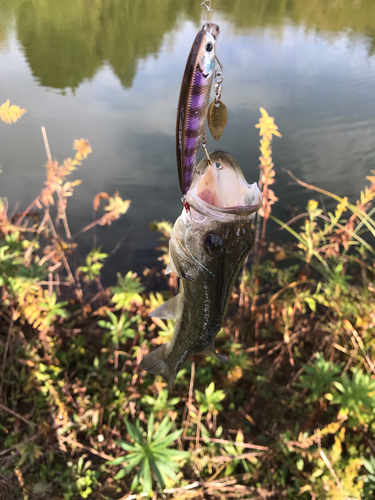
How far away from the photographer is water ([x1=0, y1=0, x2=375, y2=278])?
19.9 ft

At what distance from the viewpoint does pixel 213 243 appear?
4.14 ft

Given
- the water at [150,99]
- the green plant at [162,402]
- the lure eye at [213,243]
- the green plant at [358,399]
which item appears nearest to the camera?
the lure eye at [213,243]

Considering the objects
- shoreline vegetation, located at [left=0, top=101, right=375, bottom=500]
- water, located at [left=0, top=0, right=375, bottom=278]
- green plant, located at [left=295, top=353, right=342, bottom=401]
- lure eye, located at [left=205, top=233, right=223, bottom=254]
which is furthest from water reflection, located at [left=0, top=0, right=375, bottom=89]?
lure eye, located at [left=205, top=233, right=223, bottom=254]

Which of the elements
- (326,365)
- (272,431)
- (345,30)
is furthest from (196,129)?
(345,30)

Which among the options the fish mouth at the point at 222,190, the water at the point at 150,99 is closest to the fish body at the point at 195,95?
the fish mouth at the point at 222,190

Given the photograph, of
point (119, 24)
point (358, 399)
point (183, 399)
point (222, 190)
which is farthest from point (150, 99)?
point (119, 24)

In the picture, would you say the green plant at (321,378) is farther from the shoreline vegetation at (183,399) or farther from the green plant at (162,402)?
the green plant at (162,402)

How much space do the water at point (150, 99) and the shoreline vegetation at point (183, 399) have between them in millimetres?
1939

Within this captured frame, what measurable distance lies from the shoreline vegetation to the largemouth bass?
119cm

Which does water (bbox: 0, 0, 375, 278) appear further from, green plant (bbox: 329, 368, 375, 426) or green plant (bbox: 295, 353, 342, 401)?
green plant (bbox: 329, 368, 375, 426)

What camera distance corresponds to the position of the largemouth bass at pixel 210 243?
1.11 meters

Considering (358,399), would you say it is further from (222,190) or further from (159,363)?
(222,190)

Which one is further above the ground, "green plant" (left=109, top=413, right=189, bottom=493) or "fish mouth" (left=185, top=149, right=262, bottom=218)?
"fish mouth" (left=185, top=149, right=262, bottom=218)

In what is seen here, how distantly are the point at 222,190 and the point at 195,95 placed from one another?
1.60 feet
